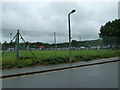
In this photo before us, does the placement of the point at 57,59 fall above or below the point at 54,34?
below

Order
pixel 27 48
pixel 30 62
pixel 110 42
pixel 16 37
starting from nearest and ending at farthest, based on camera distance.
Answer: pixel 30 62
pixel 16 37
pixel 27 48
pixel 110 42

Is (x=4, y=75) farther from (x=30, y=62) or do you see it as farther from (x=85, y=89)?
(x=85, y=89)

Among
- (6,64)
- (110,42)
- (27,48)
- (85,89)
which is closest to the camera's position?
(85,89)

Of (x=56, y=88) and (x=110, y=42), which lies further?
(x=110, y=42)

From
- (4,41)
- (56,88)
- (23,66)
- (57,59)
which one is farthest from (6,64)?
(56,88)

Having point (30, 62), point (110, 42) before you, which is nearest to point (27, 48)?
point (30, 62)

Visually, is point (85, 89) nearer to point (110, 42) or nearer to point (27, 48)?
point (27, 48)

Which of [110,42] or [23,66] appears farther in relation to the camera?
[110,42]

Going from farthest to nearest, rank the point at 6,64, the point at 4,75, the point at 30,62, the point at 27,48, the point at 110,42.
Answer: the point at 110,42
the point at 27,48
the point at 30,62
the point at 6,64
the point at 4,75

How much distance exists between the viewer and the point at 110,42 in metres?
24.1

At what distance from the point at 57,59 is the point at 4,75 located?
6.06 m

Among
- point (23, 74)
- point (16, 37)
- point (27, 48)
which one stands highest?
point (16, 37)

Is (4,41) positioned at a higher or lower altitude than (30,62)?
higher

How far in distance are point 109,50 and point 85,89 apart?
2043cm
